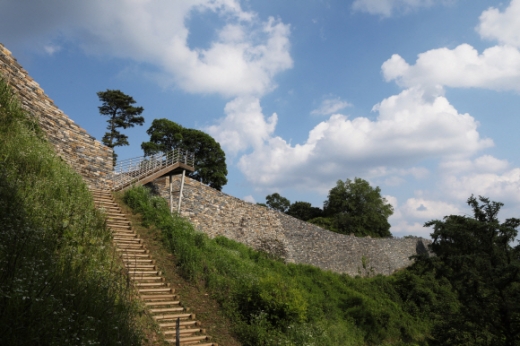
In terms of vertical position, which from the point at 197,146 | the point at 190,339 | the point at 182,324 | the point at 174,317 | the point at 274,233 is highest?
the point at 197,146

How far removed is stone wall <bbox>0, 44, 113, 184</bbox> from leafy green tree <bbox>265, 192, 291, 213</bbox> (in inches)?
1529

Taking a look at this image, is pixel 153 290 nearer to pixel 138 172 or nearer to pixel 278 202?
pixel 138 172

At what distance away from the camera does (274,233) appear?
2058 centimetres

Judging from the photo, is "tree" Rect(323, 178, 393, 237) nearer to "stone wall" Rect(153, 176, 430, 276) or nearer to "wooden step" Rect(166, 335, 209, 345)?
"stone wall" Rect(153, 176, 430, 276)

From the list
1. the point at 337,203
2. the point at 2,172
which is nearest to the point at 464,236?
the point at 2,172

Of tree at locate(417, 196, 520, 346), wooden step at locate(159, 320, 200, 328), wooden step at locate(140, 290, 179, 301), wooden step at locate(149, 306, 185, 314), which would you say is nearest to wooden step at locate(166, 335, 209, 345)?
wooden step at locate(159, 320, 200, 328)

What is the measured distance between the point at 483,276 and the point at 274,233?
11599 millimetres

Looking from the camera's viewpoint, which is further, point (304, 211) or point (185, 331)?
point (304, 211)

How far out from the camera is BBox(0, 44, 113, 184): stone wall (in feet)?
37.5

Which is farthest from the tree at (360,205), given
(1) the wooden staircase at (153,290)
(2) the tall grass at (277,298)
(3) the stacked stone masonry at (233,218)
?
(1) the wooden staircase at (153,290)

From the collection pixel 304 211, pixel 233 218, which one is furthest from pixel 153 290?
pixel 304 211

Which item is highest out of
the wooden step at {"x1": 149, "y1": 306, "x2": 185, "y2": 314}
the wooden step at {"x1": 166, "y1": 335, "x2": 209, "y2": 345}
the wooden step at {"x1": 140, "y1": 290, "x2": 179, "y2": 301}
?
the wooden step at {"x1": 140, "y1": 290, "x2": 179, "y2": 301}

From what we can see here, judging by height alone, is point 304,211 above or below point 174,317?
above

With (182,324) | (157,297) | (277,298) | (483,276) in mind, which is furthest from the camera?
(483,276)
